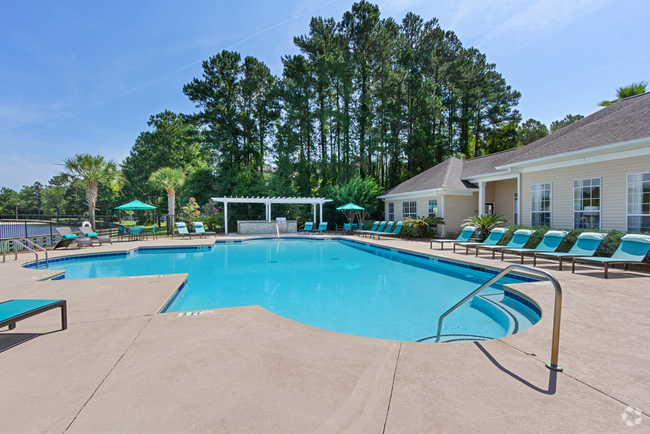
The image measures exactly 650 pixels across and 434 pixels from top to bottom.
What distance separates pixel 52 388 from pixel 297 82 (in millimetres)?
25508

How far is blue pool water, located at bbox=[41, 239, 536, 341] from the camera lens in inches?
194

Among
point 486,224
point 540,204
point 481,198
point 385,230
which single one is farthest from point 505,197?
point 385,230

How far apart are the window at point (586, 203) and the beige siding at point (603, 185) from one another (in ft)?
0.43

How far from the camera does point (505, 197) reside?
15297 millimetres

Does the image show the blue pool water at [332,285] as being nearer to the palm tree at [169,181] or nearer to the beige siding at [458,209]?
the beige siding at [458,209]

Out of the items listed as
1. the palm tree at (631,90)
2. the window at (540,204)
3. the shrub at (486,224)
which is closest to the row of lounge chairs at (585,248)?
the window at (540,204)

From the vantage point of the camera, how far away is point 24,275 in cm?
651

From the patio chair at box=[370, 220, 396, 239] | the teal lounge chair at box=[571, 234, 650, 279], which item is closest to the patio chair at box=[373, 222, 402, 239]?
the patio chair at box=[370, 220, 396, 239]

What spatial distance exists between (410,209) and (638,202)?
11.1 meters

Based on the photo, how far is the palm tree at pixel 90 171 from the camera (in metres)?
16.8

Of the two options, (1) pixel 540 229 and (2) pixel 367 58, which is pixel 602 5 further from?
(2) pixel 367 58

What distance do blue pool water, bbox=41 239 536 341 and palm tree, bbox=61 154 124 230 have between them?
7571 millimetres

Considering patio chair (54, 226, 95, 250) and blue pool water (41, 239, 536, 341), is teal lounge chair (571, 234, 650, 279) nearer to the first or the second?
blue pool water (41, 239, 536, 341)

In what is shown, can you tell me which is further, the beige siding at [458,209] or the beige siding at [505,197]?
the beige siding at [458,209]
